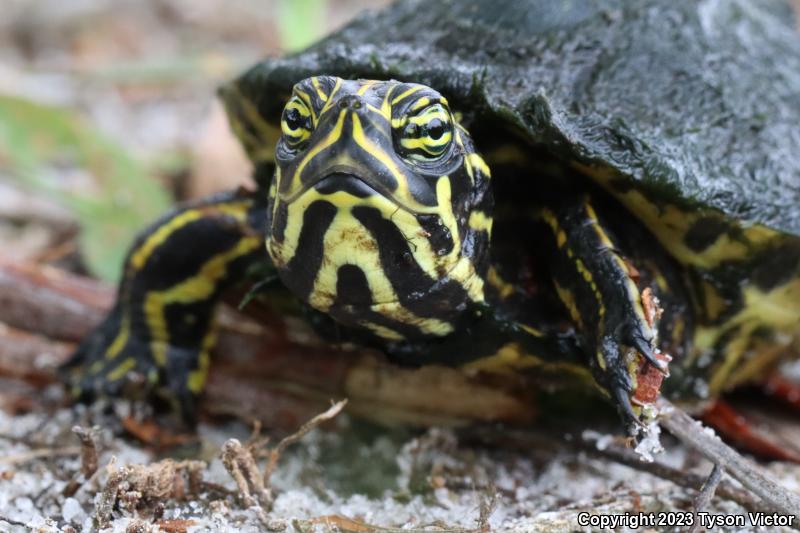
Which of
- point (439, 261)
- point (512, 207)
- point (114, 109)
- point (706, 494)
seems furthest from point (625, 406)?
point (114, 109)

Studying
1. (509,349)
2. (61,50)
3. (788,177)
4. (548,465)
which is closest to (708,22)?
(788,177)

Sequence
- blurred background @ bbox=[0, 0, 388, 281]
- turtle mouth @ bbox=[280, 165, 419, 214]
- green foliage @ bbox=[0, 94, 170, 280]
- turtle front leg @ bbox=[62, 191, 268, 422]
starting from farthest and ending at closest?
blurred background @ bbox=[0, 0, 388, 281], green foliage @ bbox=[0, 94, 170, 280], turtle front leg @ bbox=[62, 191, 268, 422], turtle mouth @ bbox=[280, 165, 419, 214]

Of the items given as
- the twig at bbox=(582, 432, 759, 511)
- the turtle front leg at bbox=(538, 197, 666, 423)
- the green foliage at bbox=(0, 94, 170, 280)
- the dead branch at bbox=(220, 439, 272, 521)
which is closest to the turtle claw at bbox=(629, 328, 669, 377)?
the turtle front leg at bbox=(538, 197, 666, 423)

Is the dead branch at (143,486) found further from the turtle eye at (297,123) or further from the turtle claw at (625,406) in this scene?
the turtle claw at (625,406)

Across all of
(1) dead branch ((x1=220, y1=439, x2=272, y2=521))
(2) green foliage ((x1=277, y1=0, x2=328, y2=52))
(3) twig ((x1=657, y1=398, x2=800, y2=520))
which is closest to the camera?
(3) twig ((x1=657, y1=398, x2=800, y2=520))

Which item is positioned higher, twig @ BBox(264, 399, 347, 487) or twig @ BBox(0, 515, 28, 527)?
twig @ BBox(264, 399, 347, 487)

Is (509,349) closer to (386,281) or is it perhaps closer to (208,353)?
(386,281)

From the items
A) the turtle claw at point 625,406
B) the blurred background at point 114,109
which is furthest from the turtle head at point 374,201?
the blurred background at point 114,109

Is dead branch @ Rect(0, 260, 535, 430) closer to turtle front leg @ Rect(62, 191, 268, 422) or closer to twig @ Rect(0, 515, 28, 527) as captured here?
turtle front leg @ Rect(62, 191, 268, 422)
